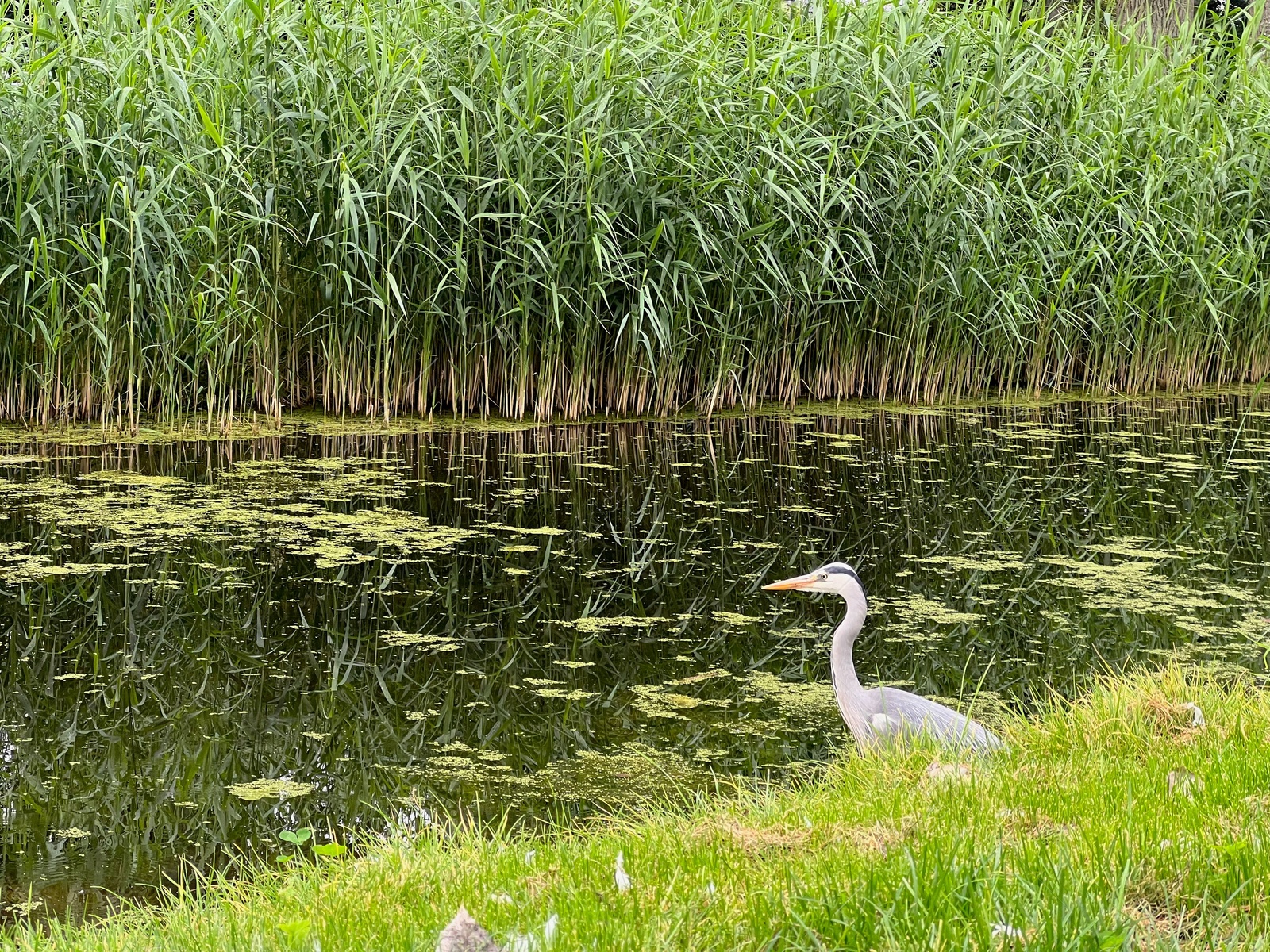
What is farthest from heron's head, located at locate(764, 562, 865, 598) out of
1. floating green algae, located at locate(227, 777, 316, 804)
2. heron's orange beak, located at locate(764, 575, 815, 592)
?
floating green algae, located at locate(227, 777, 316, 804)

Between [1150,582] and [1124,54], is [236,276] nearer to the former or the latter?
[1150,582]

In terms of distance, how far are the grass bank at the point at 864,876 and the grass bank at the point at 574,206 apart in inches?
164

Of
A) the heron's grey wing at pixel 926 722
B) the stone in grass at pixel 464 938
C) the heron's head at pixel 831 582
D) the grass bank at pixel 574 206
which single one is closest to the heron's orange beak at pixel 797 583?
the heron's head at pixel 831 582

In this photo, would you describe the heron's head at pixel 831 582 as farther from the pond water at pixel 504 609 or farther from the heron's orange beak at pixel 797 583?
the pond water at pixel 504 609

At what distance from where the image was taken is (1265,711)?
9.70ft

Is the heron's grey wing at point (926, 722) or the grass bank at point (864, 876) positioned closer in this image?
the grass bank at point (864, 876)

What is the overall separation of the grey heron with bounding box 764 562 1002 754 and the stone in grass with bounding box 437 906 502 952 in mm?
1478

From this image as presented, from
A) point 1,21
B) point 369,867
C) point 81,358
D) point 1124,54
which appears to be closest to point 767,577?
point 369,867

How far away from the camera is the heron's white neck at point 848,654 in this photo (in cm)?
320

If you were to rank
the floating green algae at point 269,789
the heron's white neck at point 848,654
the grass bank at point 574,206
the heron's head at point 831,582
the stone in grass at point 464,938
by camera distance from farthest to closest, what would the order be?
the grass bank at point 574,206 → the heron's head at point 831,582 → the heron's white neck at point 848,654 → the floating green algae at point 269,789 → the stone in grass at point 464,938

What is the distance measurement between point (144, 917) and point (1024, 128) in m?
7.22

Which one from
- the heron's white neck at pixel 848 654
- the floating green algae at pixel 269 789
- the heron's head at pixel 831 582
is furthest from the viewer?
the heron's head at pixel 831 582

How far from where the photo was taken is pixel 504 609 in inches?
167

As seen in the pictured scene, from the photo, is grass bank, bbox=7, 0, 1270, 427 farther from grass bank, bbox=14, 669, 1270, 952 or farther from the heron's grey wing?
grass bank, bbox=14, 669, 1270, 952
